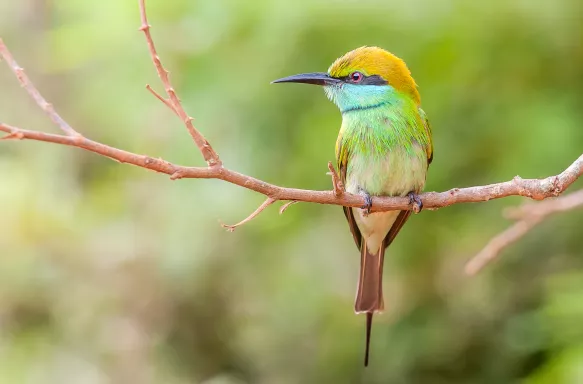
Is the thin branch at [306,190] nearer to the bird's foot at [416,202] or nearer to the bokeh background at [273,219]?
the bird's foot at [416,202]

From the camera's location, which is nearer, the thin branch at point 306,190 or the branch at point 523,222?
the thin branch at point 306,190

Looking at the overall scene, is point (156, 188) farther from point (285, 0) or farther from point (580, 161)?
point (580, 161)

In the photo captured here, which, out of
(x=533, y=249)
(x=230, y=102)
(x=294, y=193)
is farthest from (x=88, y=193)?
(x=294, y=193)

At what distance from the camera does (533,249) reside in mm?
2719

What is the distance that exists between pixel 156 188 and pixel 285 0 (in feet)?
3.47

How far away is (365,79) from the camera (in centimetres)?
207

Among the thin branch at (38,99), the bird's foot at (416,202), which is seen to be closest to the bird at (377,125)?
the bird's foot at (416,202)

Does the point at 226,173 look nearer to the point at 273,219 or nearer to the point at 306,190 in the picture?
the point at 306,190

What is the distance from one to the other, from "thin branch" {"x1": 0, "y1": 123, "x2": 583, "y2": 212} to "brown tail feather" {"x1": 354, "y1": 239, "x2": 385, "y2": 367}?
0.44m

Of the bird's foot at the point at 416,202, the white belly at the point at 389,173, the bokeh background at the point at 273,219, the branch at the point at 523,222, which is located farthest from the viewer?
the bokeh background at the point at 273,219

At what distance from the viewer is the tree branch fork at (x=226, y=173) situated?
42.3 inches

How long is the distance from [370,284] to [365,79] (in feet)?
1.98

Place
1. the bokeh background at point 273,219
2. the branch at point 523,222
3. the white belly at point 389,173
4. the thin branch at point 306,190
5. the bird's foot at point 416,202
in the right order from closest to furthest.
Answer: the thin branch at point 306,190
the branch at point 523,222
the bird's foot at point 416,202
the white belly at point 389,173
the bokeh background at point 273,219

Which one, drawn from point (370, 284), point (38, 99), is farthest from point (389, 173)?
point (38, 99)
